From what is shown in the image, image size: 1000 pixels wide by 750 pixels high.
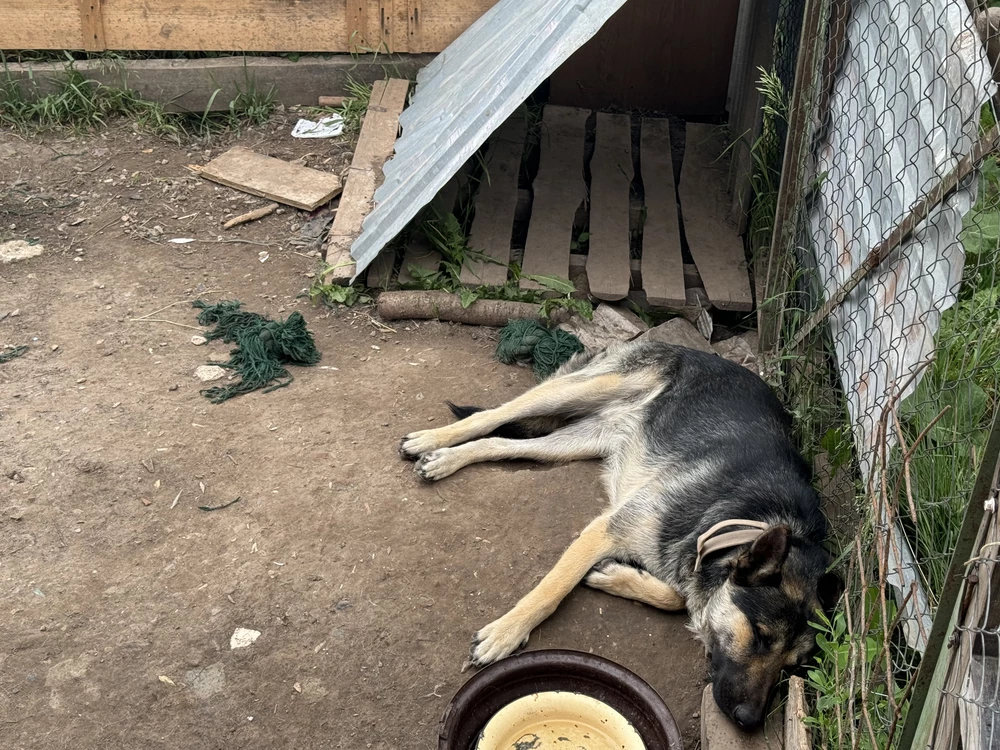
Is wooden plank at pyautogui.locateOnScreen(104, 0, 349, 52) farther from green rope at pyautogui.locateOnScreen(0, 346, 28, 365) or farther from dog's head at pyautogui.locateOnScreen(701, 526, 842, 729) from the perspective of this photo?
dog's head at pyautogui.locateOnScreen(701, 526, 842, 729)

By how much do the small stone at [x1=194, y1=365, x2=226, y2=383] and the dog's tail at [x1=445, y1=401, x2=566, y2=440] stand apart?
53.1 inches

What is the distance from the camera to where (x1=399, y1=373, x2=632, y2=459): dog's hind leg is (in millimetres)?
4898

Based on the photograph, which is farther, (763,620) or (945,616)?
(763,620)

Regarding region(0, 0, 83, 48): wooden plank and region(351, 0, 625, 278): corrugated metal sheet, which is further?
region(0, 0, 83, 48): wooden plank

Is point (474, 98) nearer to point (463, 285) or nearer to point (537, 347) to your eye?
point (463, 285)

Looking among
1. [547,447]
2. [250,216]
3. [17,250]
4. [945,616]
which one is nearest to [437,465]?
[547,447]

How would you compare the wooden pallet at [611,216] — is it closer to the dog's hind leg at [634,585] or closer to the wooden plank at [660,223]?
the wooden plank at [660,223]

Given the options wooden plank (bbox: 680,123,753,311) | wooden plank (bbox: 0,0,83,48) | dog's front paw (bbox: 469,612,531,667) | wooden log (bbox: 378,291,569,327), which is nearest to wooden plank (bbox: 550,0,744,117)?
wooden plank (bbox: 680,123,753,311)

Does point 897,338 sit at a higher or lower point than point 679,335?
higher

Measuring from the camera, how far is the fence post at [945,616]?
204 cm

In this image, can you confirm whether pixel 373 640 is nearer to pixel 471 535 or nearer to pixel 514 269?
pixel 471 535

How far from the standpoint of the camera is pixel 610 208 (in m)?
6.65

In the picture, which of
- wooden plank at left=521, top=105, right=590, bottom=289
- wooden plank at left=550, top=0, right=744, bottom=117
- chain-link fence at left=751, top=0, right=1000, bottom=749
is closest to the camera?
chain-link fence at left=751, top=0, right=1000, bottom=749

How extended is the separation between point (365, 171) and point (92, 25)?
283 cm
